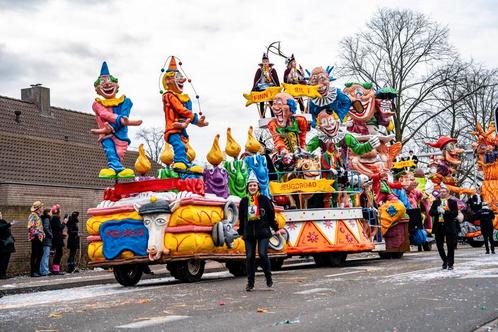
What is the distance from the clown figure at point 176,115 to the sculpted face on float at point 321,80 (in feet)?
20.0

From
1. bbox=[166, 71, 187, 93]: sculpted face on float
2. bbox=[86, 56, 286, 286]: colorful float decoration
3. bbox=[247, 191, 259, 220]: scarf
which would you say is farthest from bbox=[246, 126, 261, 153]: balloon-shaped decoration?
bbox=[247, 191, 259, 220]: scarf

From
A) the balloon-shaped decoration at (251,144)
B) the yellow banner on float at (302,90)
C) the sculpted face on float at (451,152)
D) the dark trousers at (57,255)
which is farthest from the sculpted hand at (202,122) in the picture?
the sculpted face on float at (451,152)

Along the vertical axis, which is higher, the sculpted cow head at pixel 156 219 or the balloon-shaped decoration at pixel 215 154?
the balloon-shaped decoration at pixel 215 154

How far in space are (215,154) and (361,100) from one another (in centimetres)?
816

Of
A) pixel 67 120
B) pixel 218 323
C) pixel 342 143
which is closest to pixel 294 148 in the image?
pixel 342 143

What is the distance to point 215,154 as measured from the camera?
17.4 metres

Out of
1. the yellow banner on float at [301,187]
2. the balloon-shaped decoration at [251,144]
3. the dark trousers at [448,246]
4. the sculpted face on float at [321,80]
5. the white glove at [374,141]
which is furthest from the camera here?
the white glove at [374,141]

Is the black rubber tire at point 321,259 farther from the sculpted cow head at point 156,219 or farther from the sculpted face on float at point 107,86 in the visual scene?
the sculpted face on float at point 107,86

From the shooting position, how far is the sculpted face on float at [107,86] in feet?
54.8

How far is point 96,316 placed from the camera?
10.0 meters

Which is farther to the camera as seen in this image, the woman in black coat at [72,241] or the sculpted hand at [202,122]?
the woman in black coat at [72,241]

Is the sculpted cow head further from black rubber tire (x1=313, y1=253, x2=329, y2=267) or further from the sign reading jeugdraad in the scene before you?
black rubber tire (x1=313, y1=253, x2=329, y2=267)

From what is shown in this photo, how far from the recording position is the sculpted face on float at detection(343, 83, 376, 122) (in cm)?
2433

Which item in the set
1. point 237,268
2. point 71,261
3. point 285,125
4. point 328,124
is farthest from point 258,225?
point 71,261
